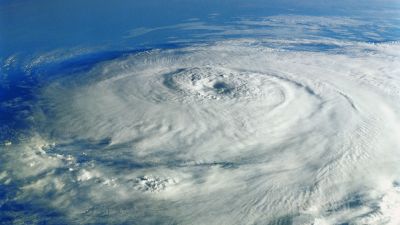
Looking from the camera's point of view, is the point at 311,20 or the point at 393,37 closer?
the point at 393,37

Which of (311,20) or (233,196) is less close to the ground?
(311,20)

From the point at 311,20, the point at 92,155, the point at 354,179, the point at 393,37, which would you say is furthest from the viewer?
the point at 311,20

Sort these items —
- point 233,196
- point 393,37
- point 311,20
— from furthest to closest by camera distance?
point 311,20
point 393,37
point 233,196

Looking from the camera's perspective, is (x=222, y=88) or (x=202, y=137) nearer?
(x=202, y=137)

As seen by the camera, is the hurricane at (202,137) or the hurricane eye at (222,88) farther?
the hurricane eye at (222,88)

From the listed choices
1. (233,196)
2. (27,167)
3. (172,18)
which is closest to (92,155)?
(27,167)

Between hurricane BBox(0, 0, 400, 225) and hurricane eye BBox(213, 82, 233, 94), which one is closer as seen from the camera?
hurricane BBox(0, 0, 400, 225)

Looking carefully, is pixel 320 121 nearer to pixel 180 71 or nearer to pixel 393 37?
pixel 180 71

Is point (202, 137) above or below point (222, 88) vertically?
below
